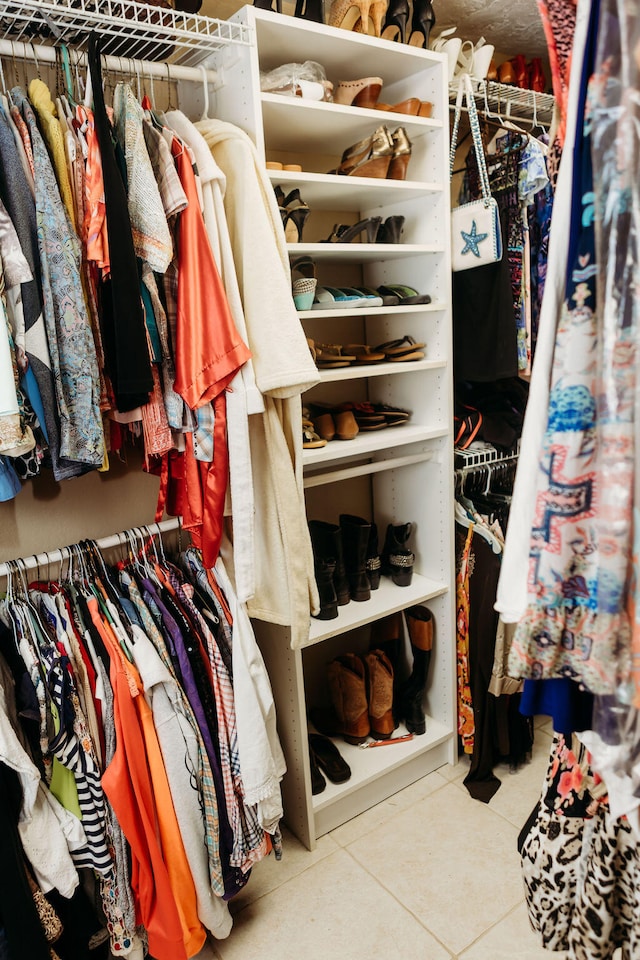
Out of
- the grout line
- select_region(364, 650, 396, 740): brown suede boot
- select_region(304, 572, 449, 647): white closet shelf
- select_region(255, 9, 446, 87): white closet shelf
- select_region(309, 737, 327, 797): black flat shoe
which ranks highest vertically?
select_region(255, 9, 446, 87): white closet shelf

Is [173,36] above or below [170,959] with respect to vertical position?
above

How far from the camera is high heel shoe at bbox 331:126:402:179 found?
1.73 m

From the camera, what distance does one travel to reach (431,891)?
5.75 ft

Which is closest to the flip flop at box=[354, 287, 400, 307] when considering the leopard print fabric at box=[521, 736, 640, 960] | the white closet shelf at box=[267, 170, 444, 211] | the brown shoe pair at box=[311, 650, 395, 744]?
the white closet shelf at box=[267, 170, 444, 211]

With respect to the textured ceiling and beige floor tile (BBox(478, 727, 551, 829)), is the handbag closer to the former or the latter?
the textured ceiling

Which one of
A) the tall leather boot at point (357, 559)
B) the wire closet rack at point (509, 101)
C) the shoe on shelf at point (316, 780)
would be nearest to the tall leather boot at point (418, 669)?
the tall leather boot at point (357, 559)

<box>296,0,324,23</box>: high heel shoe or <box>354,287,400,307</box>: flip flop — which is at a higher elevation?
<box>296,0,324,23</box>: high heel shoe

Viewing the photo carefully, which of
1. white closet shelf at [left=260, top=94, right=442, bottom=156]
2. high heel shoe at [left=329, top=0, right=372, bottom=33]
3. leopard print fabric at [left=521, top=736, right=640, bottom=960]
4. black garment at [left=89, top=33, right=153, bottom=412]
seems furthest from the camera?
high heel shoe at [left=329, top=0, right=372, bottom=33]

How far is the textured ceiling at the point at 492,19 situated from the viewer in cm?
193

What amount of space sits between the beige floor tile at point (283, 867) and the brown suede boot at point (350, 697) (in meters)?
0.32

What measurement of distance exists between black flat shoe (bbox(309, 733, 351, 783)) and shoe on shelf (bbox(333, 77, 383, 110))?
185 centimetres

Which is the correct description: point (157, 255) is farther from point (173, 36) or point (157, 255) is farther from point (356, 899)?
point (356, 899)

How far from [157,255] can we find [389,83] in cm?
109

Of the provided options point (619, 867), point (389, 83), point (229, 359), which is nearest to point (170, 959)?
point (619, 867)
